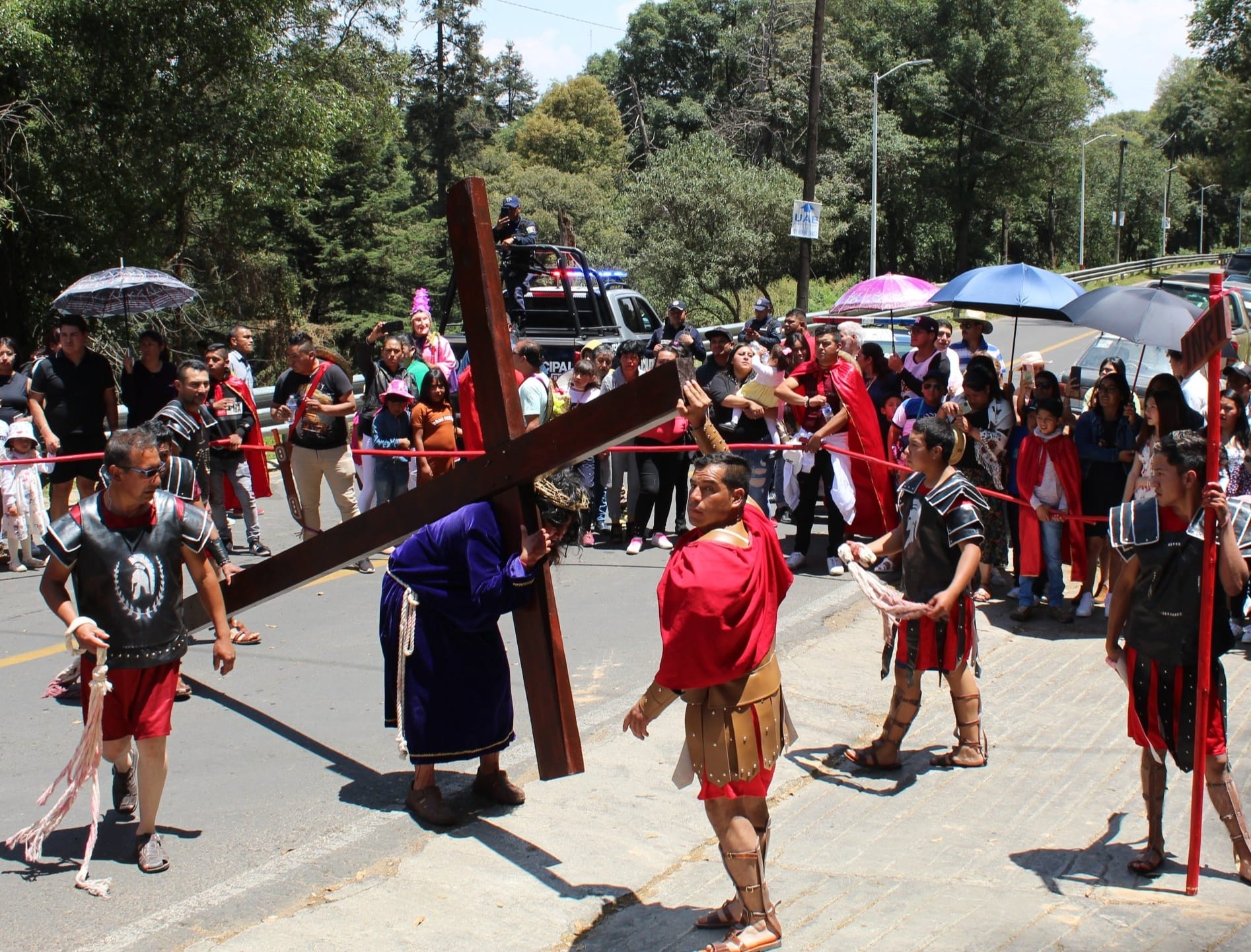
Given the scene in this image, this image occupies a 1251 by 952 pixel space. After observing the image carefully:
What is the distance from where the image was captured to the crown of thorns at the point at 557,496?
475 centimetres

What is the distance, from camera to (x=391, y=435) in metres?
10.1

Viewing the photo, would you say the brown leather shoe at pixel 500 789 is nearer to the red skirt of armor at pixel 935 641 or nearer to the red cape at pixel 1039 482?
the red skirt of armor at pixel 935 641

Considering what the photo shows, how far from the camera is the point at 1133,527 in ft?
16.3

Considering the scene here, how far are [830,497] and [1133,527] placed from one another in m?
5.02

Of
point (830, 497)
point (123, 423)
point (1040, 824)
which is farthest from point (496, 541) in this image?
point (123, 423)

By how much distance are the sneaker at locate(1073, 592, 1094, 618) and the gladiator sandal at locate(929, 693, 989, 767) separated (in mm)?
3029

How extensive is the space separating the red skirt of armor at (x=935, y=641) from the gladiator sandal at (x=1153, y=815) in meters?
1.16

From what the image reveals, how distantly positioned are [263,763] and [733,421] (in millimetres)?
5953

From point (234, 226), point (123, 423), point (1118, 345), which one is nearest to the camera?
point (123, 423)

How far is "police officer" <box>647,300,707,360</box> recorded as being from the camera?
514 inches

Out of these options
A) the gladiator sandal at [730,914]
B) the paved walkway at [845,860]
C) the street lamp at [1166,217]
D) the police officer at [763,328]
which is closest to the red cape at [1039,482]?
the paved walkway at [845,860]

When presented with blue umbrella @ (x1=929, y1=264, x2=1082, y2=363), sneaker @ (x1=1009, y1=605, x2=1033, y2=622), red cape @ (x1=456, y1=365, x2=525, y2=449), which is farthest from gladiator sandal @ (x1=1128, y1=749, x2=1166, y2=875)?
red cape @ (x1=456, y1=365, x2=525, y2=449)

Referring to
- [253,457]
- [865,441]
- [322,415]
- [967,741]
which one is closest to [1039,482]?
[865,441]

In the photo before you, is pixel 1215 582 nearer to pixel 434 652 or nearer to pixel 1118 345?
pixel 434 652
